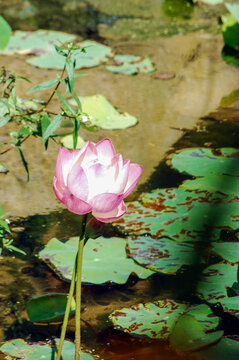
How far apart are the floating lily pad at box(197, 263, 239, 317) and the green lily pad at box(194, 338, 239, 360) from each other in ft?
0.38

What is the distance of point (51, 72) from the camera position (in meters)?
3.36

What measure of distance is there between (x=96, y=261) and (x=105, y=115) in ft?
3.85

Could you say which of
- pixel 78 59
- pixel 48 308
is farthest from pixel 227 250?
pixel 78 59

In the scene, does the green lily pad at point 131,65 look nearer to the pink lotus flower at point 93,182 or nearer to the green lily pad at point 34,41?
the green lily pad at point 34,41

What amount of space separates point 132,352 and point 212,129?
1.55m

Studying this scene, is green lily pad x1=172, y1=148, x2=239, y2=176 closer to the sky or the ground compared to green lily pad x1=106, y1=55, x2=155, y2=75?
closer to the sky

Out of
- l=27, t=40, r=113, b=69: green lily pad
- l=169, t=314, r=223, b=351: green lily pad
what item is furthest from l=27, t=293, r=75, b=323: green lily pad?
l=27, t=40, r=113, b=69: green lily pad

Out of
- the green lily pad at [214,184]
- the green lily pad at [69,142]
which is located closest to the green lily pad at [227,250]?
the green lily pad at [214,184]

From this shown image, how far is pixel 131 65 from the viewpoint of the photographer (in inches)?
139

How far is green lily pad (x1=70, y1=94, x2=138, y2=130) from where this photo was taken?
9.30 ft

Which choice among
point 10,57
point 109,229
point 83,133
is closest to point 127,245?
point 109,229

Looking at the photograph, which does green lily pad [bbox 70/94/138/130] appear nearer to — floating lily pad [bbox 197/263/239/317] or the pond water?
the pond water

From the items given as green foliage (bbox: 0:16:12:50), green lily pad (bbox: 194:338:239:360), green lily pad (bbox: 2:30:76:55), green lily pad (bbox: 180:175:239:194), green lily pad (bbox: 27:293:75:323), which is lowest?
green lily pad (bbox: 2:30:76:55)

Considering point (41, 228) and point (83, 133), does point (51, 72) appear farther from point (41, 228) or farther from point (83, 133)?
point (41, 228)
